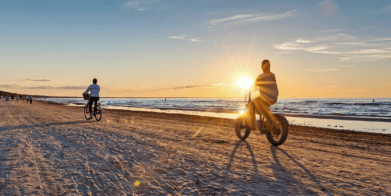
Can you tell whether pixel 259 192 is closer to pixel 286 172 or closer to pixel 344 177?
pixel 286 172

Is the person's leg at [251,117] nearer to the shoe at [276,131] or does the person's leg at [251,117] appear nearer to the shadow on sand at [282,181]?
the shoe at [276,131]

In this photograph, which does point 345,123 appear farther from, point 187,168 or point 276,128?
point 187,168

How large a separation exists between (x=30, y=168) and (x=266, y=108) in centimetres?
567

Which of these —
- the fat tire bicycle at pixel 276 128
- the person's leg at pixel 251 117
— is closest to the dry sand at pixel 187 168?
the fat tire bicycle at pixel 276 128

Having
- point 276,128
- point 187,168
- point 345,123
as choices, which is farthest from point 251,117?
point 345,123

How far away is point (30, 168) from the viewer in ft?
14.6

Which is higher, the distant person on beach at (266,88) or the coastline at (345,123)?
the distant person on beach at (266,88)

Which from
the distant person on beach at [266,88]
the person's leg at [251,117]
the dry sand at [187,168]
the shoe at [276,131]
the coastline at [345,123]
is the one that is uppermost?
the distant person on beach at [266,88]

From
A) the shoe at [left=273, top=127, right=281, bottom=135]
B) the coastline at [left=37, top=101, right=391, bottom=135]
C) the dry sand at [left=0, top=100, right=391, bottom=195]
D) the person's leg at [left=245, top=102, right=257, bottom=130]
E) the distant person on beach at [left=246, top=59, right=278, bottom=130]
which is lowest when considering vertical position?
the coastline at [left=37, top=101, right=391, bottom=135]

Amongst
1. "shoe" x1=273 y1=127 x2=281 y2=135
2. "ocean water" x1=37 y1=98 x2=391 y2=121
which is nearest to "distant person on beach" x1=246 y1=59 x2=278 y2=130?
"shoe" x1=273 y1=127 x2=281 y2=135

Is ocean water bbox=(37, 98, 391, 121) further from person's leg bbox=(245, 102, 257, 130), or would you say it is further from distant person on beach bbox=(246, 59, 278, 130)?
distant person on beach bbox=(246, 59, 278, 130)

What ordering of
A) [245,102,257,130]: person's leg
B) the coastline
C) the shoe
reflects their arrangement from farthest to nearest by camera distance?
1. the coastline
2. [245,102,257,130]: person's leg
3. the shoe

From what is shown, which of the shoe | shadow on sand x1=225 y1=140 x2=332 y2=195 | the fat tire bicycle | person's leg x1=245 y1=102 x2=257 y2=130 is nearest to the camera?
shadow on sand x1=225 y1=140 x2=332 y2=195

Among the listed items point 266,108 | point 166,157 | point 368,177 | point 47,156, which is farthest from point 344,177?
point 47,156
